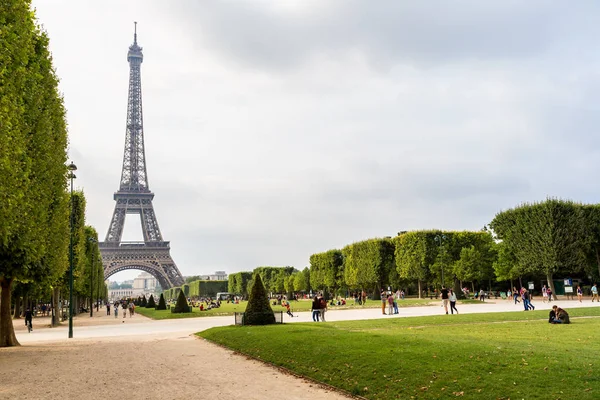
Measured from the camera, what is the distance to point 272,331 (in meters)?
20.9

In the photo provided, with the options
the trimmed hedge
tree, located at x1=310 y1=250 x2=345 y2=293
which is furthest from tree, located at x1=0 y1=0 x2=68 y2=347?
the trimmed hedge

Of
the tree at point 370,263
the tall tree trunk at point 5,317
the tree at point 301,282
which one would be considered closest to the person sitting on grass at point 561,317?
the tall tree trunk at point 5,317

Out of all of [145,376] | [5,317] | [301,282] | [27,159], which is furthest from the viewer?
[301,282]

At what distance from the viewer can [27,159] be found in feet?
58.2

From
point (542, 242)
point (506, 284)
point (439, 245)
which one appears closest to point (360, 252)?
point (439, 245)

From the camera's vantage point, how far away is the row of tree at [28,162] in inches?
622

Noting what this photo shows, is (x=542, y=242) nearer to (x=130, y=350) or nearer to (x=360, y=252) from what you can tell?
(x=360, y=252)

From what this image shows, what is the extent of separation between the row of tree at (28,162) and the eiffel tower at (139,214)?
90536mm

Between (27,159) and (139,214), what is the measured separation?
4666 inches

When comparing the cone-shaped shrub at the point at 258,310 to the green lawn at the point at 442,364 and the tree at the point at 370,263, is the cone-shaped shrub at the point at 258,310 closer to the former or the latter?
the green lawn at the point at 442,364

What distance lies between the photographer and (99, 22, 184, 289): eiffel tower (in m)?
118

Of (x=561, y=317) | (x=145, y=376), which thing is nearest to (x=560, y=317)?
(x=561, y=317)

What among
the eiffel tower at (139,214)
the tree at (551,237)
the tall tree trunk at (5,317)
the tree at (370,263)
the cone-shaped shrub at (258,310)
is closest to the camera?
the tall tree trunk at (5,317)

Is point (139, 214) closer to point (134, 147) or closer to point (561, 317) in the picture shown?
point (134, 147)
